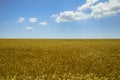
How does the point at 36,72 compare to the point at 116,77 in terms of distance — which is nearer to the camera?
the point at 116,77

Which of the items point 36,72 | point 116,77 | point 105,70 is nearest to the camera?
point 116,77

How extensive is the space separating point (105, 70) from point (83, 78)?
9.22ft

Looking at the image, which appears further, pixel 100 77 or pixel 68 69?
pixel 68 69

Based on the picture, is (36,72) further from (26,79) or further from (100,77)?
(100,77)

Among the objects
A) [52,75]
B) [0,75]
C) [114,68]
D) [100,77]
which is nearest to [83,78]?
[100,77]

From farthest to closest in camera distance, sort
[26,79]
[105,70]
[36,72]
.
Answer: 1. [105,70]
2. [36,72]
3. [26,79]

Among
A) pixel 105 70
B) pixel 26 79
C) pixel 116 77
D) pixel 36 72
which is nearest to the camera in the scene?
pixel 26 79

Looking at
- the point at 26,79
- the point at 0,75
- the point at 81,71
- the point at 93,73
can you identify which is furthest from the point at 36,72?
the point at 93,73

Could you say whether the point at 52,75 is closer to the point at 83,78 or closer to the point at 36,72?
the point at 36,72

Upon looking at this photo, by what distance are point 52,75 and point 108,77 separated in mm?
3633

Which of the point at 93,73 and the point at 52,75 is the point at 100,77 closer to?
the point at 93,73

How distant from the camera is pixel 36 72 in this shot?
10.8m

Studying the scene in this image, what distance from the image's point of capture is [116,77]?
32.8ft

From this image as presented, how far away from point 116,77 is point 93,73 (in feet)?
5.19
